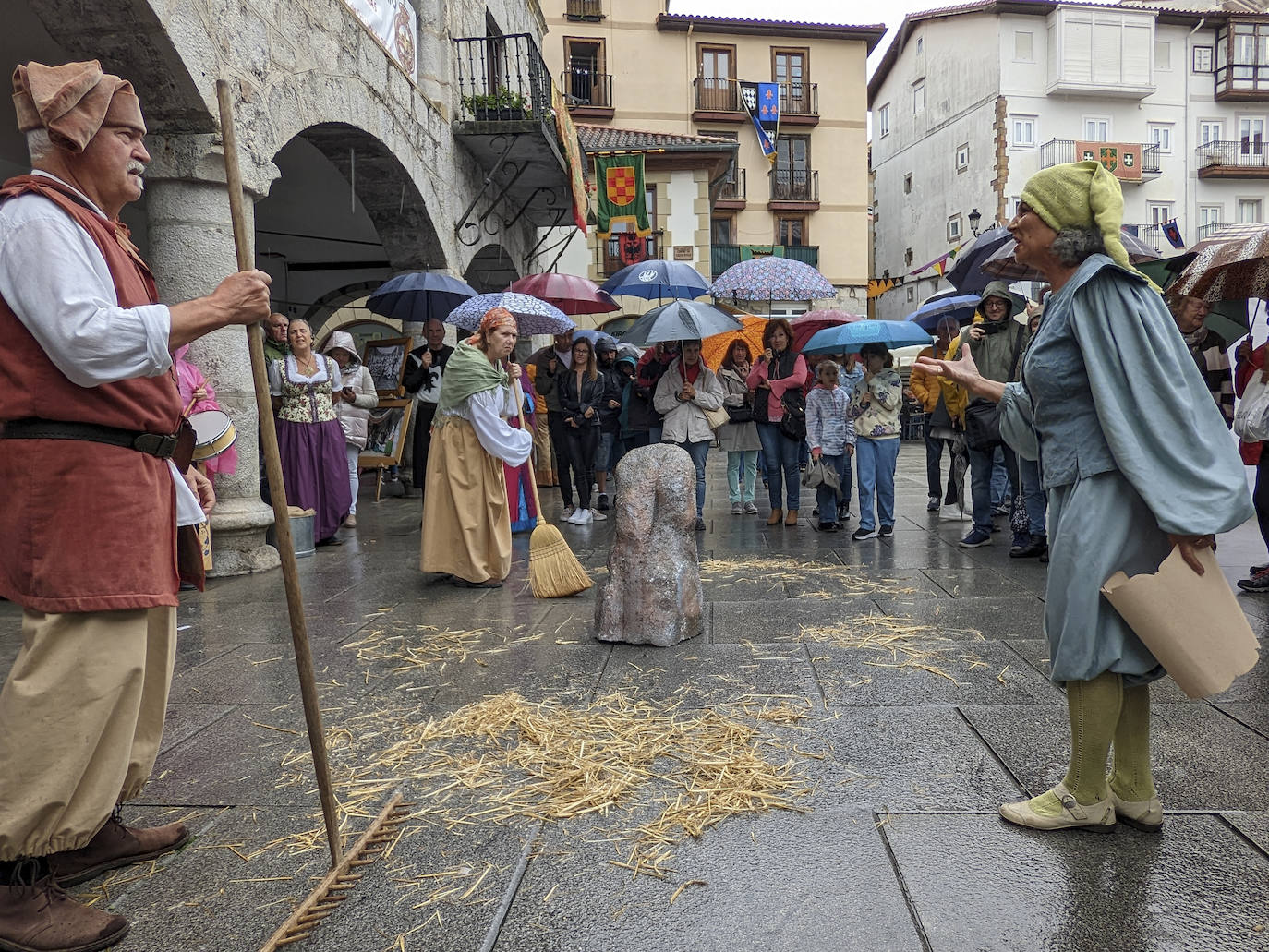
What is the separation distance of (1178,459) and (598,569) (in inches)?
189

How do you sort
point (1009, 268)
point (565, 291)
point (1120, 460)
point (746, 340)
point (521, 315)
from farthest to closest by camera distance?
point (746, 340), point (565, 291), point (521, 315), point (1009, 268), point (1120, 460)

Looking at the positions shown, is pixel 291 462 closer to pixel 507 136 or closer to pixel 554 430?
pixel 554 430

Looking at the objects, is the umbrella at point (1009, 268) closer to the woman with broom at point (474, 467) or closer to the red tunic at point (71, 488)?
the red tunic at point (71, 488)

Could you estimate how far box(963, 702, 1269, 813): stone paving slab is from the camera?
111 inches

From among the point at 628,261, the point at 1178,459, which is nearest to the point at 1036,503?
the point at 1178,459

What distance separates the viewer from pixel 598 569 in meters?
6.87

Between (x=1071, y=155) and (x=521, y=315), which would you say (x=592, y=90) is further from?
(x=521, y=315)

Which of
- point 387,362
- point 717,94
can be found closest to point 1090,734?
point 387,362

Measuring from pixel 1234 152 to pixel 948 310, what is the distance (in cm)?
3230

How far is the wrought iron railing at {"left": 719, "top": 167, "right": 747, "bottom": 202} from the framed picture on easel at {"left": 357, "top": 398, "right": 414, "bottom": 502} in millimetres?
21186

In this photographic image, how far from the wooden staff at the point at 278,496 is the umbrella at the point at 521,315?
613 centimetres

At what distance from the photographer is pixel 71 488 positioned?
224cm

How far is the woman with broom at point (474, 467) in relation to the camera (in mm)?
6289

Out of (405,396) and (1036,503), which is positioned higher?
(405,396)
